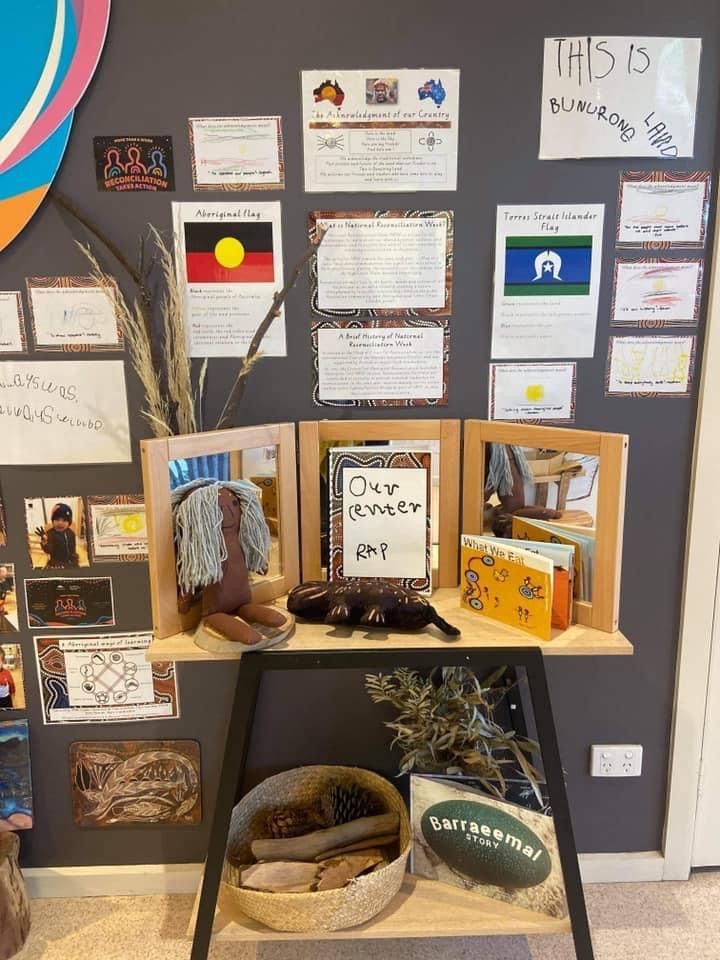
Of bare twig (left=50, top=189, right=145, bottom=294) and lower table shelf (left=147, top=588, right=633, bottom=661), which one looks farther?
bare twig (left=50, top=189, right=145, bottom=294)

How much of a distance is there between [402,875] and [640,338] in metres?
1.17

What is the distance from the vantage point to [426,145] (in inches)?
53.1

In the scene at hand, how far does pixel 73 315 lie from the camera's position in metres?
1.40

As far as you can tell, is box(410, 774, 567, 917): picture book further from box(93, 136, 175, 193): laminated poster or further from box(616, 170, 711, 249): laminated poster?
box(93, 136, 175, 193): laminated poster

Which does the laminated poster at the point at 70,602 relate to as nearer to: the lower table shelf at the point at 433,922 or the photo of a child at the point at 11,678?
the photo of a child at the point at 11,678

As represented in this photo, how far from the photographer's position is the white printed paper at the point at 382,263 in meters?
1.38

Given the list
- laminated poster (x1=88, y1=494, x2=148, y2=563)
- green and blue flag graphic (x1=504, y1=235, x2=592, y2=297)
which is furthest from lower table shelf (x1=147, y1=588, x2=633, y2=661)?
green and blue flag graphic (x1=504, y1=235, x2=592, y2=297)

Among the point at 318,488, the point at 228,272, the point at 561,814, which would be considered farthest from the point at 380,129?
the point at 561,814

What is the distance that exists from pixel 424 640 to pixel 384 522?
235 millimetres

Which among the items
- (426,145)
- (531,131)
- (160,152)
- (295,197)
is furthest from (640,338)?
(160,152)

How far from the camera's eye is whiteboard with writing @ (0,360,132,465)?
1.42 metres

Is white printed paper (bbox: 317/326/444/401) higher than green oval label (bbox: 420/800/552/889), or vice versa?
white printed paper (bbox: 317/326/444/401)

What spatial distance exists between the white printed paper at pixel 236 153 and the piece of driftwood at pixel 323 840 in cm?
129

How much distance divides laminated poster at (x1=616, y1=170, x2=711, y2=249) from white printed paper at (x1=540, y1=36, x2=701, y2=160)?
0.16ft
